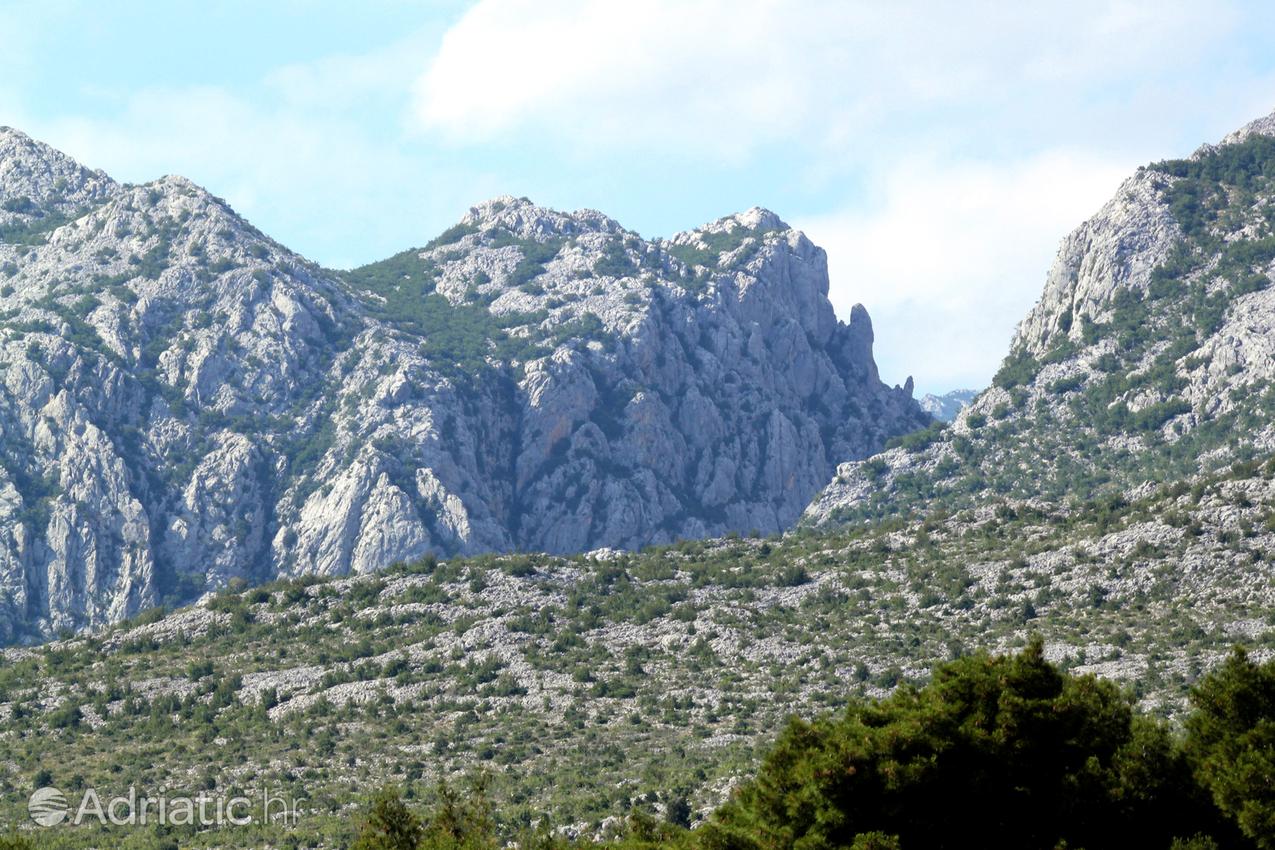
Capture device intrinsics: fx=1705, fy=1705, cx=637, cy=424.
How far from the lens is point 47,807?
8200 centimetres

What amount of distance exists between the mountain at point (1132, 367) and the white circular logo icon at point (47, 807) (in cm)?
8864

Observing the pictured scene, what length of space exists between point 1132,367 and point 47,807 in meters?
115

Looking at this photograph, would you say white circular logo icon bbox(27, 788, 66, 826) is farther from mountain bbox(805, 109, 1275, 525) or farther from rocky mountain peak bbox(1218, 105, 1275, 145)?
rocky mountain peak bbox(1218, 105, 1275, 145)

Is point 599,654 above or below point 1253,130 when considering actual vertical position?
→ below

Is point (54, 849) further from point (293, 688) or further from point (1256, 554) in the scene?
point (1256, 554)

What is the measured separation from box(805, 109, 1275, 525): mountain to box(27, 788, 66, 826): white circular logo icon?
88638 millimetres

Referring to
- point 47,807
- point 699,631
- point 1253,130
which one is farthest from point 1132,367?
point 47,807

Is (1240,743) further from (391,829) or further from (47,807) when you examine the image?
(47,807)

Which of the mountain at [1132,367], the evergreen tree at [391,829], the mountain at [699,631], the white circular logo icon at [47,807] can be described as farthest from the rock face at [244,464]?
the evergreen tree at [391,829]

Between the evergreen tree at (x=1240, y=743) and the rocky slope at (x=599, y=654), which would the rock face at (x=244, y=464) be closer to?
the rocky slope at (x=599, y=654)

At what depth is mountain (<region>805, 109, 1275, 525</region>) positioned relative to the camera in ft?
502

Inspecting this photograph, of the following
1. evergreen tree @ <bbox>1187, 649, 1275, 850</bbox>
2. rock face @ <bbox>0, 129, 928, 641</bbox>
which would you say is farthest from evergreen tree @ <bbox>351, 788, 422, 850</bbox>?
rock face @ <bbox>0, 129, 928, 641</bbox>

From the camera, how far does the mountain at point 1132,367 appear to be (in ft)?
502

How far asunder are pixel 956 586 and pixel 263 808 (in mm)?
46378
